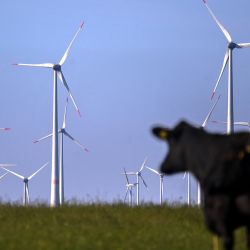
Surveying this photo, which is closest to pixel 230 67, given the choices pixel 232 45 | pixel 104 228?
pixel 232 45

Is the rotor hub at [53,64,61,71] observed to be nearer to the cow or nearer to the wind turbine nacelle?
the wind turbine nacelle

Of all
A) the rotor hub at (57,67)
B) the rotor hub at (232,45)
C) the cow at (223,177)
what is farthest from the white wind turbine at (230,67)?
the cow at (223,177)

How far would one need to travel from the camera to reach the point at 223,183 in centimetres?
→ 964

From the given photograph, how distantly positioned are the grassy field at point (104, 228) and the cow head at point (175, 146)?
9.43 ft

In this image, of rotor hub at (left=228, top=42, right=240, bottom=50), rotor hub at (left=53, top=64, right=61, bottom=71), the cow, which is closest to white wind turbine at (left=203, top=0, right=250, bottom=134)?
rotor hub at (left=228, top=42, right=240, bottom=50)

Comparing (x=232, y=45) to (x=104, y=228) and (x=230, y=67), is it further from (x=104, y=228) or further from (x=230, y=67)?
(x=104, y=228)

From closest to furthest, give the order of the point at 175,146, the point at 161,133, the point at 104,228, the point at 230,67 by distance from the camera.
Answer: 1. the point at 175,146
2. the point at 161,133
3. the point at 104,228
4. the point at 230,67

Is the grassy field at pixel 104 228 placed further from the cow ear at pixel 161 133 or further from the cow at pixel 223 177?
the cow at pixel 223 177

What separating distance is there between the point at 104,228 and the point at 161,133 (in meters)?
5.98

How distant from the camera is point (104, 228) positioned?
16.1 metres

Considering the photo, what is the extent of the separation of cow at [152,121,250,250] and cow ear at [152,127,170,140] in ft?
1.65

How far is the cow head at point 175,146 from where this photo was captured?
1039 cm

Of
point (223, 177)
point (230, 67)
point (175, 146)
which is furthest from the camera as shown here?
point (230, 67)

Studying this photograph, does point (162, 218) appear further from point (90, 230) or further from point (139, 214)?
point (90, 230)
